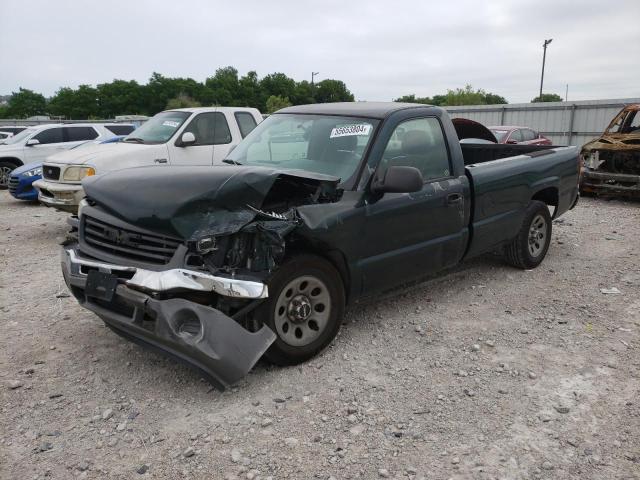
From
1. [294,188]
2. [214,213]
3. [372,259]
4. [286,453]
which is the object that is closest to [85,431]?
[286,453]

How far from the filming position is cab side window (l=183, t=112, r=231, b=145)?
8854 millimetres

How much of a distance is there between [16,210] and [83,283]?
8.82 m

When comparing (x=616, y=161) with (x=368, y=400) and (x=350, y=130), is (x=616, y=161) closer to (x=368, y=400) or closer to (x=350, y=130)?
(x=350, y=130)

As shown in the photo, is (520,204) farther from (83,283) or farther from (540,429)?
(83,283)

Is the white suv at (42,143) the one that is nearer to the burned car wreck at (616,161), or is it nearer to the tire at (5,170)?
the tire at (5,170)

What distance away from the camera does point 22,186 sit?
35.9 ft

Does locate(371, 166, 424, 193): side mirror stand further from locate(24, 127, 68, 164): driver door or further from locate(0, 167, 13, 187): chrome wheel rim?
locate(0, 167, 13, 187): chrome wheel rim

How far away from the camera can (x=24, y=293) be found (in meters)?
5.52

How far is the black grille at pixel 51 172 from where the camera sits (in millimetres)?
7968

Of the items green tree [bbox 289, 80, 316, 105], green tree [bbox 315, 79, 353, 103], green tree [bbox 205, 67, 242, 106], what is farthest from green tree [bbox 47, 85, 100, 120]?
green tree [bbox 315, 79, 353, 103]

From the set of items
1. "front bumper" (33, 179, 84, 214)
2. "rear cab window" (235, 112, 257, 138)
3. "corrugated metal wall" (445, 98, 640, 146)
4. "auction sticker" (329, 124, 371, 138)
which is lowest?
"front bumper" (33, 179, 84, 214)

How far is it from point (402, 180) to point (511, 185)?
2.17m

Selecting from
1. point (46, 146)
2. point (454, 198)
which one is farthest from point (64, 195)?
point (46, 146)

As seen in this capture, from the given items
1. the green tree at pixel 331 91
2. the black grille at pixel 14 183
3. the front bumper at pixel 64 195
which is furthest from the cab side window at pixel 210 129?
the green tree at pixel 331 91
